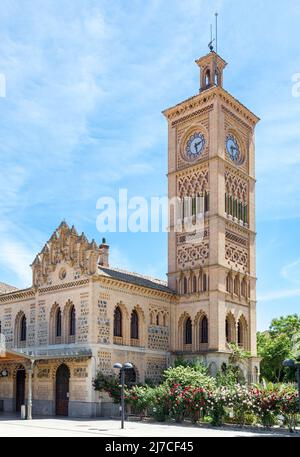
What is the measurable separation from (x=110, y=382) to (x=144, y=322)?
18.7 feet

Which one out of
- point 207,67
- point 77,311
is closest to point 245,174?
point 207,67

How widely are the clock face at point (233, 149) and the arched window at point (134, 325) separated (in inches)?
527

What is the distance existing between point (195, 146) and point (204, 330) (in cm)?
1289

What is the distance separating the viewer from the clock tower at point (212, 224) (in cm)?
3916

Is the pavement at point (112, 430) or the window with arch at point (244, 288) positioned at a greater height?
the window with arch at point (244, 288)

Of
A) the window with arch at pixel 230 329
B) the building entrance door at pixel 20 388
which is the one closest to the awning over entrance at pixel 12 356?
the building entrance door at pixel 20 388

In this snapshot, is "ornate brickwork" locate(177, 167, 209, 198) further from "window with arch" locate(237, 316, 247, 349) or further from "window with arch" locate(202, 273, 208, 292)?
"window with arch" locate(237, 316, 247, 349)

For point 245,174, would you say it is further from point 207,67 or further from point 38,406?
point 38,406

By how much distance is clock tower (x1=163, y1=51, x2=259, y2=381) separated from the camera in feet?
128

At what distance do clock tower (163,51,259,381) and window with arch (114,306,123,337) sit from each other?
195 inches

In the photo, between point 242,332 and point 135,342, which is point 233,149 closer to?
point 242,332

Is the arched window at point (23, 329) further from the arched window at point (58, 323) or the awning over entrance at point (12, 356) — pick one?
the arched window at point (58, 323)

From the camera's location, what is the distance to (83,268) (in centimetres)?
3569

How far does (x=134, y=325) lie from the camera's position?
37.8m
